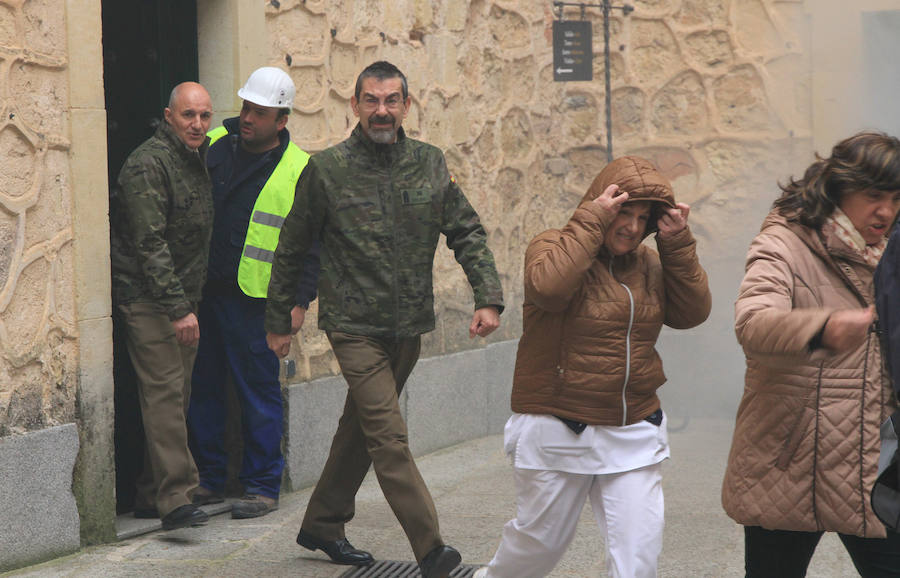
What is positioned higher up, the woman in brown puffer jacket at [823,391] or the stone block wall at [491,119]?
the stone block wall at [491,119]

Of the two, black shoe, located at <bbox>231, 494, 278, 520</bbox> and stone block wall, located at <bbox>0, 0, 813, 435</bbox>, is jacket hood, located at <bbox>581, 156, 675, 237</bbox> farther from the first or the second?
black shoe, located at <bbox>231, 494, 278, 520</bbox>

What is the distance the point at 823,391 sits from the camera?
3361 millimetres

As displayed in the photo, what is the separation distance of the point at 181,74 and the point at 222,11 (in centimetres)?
37

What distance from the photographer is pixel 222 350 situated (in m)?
6.39

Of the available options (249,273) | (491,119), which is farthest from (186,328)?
A: (491,119)

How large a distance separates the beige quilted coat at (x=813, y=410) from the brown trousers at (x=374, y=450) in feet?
5.21

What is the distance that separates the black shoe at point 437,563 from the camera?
474 cm

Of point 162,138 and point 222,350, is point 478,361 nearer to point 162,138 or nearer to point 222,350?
point 222,350

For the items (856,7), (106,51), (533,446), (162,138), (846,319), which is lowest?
(533,446)

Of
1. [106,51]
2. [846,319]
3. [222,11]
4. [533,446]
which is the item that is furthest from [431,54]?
[846,319]

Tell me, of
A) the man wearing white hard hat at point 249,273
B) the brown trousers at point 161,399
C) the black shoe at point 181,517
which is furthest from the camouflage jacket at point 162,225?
the black shoe at point 181,517

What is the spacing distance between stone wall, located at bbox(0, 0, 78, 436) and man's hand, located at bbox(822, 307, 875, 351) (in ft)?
10.5

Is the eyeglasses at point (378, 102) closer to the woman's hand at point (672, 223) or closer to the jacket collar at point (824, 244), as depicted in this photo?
the woman's hand at point (672, 223)

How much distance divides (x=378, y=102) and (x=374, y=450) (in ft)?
4.25
